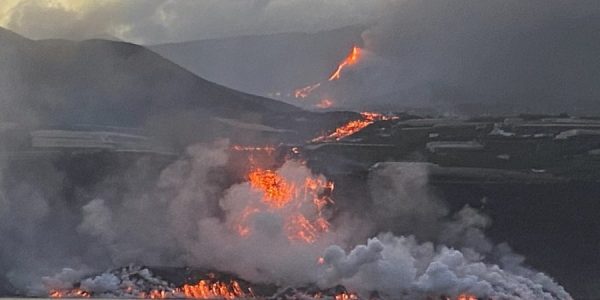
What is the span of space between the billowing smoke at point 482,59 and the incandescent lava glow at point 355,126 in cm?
6

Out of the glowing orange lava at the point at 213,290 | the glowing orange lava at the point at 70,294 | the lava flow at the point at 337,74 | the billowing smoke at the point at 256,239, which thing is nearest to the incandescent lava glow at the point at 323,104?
the lava flow at the point at 337,74

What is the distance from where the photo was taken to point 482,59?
185 inches

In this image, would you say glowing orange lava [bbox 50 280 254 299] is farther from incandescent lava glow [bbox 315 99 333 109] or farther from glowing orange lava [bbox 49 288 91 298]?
incandescent lava glow [bbox 315 99 333 109]

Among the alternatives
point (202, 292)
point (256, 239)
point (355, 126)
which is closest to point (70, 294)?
point (202, 292)

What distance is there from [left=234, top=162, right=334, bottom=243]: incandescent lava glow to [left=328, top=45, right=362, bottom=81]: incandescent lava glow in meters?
0.59

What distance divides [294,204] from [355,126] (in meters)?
0.56

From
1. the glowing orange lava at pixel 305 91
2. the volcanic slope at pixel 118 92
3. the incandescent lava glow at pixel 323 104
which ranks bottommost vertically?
the volcanic slope at pixel 118 92

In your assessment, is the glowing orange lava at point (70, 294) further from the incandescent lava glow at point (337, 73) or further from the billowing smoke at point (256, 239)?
the incandescent lava glow at point (337, 73)

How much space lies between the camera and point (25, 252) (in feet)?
16.5

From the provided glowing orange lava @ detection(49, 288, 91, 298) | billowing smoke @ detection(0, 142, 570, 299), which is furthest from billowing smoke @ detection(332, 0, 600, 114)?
glowing orange lava @ detection(49, 288, 91, 298)

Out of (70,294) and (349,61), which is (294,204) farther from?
(70,294)

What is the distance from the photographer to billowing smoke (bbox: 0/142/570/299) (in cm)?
468

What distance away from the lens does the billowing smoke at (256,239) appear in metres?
4.68

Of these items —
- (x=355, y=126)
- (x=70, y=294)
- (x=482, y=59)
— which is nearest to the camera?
(x=482, y=59)
